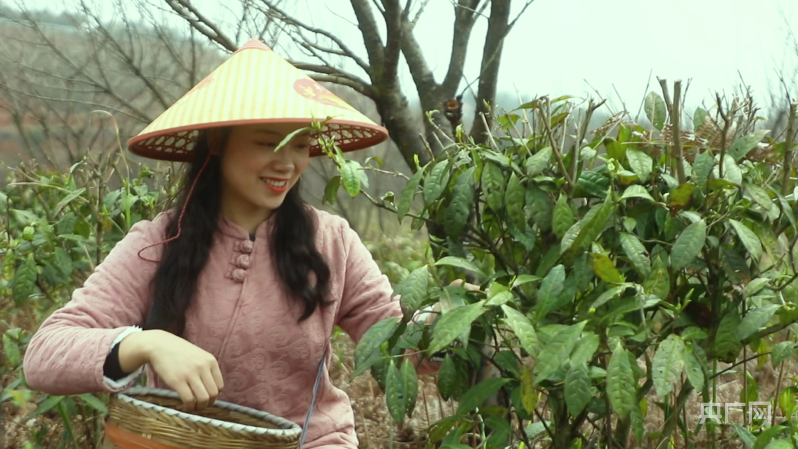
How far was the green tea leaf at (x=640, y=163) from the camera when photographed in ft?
6.11

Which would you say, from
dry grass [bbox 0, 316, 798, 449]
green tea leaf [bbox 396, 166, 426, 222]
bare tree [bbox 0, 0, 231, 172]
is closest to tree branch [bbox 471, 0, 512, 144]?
dry grass [bbox 0, 316, 798, 449]

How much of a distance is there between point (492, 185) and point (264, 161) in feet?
1.71

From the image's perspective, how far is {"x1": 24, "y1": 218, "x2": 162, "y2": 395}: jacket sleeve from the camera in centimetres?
185

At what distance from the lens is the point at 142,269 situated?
2146 millimetres

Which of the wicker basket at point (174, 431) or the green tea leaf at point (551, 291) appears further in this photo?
the green tea leaf at point (551, 291)

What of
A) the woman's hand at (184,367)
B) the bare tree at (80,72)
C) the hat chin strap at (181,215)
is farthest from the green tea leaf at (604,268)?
the bare tree at (80,72)

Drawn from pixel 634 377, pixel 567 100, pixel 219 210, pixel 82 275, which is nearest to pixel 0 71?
pixel 82 275

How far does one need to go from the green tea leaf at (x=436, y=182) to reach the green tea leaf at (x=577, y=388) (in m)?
0.47

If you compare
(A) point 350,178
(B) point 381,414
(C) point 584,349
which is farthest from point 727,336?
(B) point 381,414

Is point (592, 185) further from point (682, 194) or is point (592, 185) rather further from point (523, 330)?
point (523, 330)

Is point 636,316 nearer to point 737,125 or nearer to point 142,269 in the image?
point 737,125

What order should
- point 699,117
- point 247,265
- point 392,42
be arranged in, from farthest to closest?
1. point 392,42
2. point 247,265
3. point 699,117

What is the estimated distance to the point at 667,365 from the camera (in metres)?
1.62

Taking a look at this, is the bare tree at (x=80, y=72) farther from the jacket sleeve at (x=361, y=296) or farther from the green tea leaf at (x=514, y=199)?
the green tea leaf at (x=514, y=199)
